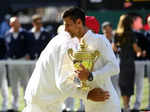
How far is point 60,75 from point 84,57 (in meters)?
0.29

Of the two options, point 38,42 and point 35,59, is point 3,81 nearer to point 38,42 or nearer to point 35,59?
point 35,59

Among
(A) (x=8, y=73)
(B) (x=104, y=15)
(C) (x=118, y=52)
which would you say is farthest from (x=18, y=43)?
(B) (x=104, y=15)

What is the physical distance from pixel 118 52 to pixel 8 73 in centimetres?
236

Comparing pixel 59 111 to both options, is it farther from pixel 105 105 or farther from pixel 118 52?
pixel 118 52

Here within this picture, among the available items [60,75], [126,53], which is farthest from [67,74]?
[126,53]

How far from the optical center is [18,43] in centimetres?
996

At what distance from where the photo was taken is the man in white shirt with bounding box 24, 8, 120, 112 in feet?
15.0

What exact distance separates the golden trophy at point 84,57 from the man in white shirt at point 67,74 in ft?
0.15

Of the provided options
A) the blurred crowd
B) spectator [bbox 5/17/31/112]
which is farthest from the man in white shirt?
spectator [bbox 5/17/31/112]

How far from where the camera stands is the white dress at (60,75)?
4.58 meters

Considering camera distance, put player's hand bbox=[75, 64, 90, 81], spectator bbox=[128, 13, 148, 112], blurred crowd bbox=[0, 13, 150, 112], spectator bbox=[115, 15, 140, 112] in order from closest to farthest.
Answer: player's hand bbox=[75, 64, 90, 81] → spectator bbox=[115, 15, 140, 112] → blurred crowd bbox=[0, 13, 150, 112] → spectator bbox=[128, 13, 148, 112]

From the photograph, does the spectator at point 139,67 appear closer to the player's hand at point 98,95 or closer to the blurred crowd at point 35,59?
the blurred crowd at point 35,59

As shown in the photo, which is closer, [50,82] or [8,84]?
[50,82]

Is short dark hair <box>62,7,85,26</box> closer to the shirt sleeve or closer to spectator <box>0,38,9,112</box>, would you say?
the shirt sleeve
